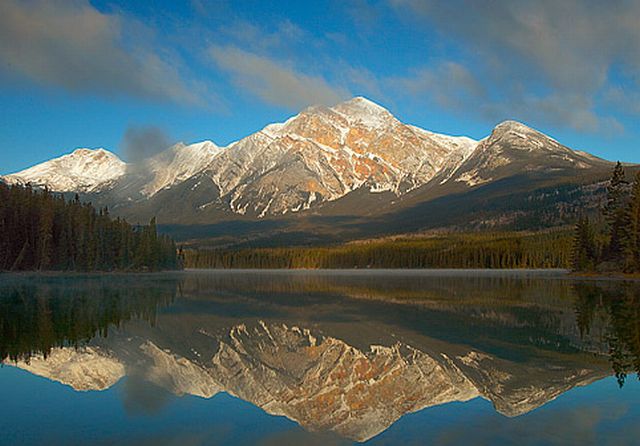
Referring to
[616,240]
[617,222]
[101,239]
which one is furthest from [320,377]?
[101,239]

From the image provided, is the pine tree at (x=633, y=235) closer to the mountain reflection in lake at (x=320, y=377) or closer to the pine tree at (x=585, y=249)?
the pine tree at (x=585, y=249)

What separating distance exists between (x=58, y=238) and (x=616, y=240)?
97.9 meters

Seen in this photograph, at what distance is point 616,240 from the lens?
3607 inches

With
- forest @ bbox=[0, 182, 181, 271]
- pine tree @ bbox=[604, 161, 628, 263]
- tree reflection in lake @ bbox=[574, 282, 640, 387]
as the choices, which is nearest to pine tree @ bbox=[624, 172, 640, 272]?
pine tree @ bbox=[604, 161, 628, 263]

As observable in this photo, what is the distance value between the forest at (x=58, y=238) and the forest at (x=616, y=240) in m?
88.3

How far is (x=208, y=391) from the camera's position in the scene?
1950cm

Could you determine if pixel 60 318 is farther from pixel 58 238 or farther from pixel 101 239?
pixel 101 239

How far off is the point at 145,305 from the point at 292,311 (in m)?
12.7

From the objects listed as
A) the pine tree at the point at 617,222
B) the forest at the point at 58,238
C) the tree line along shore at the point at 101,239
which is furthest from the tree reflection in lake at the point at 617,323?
the forest at the point at 58,238

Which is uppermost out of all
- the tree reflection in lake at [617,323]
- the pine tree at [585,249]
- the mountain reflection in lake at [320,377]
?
the pine tree at [585,249]

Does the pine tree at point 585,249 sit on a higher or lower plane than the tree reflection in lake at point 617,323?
higher

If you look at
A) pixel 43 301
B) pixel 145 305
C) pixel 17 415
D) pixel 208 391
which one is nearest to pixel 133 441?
pixel 17 415

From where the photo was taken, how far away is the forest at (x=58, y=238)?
10150cm

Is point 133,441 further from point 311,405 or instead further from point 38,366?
point 38,366
